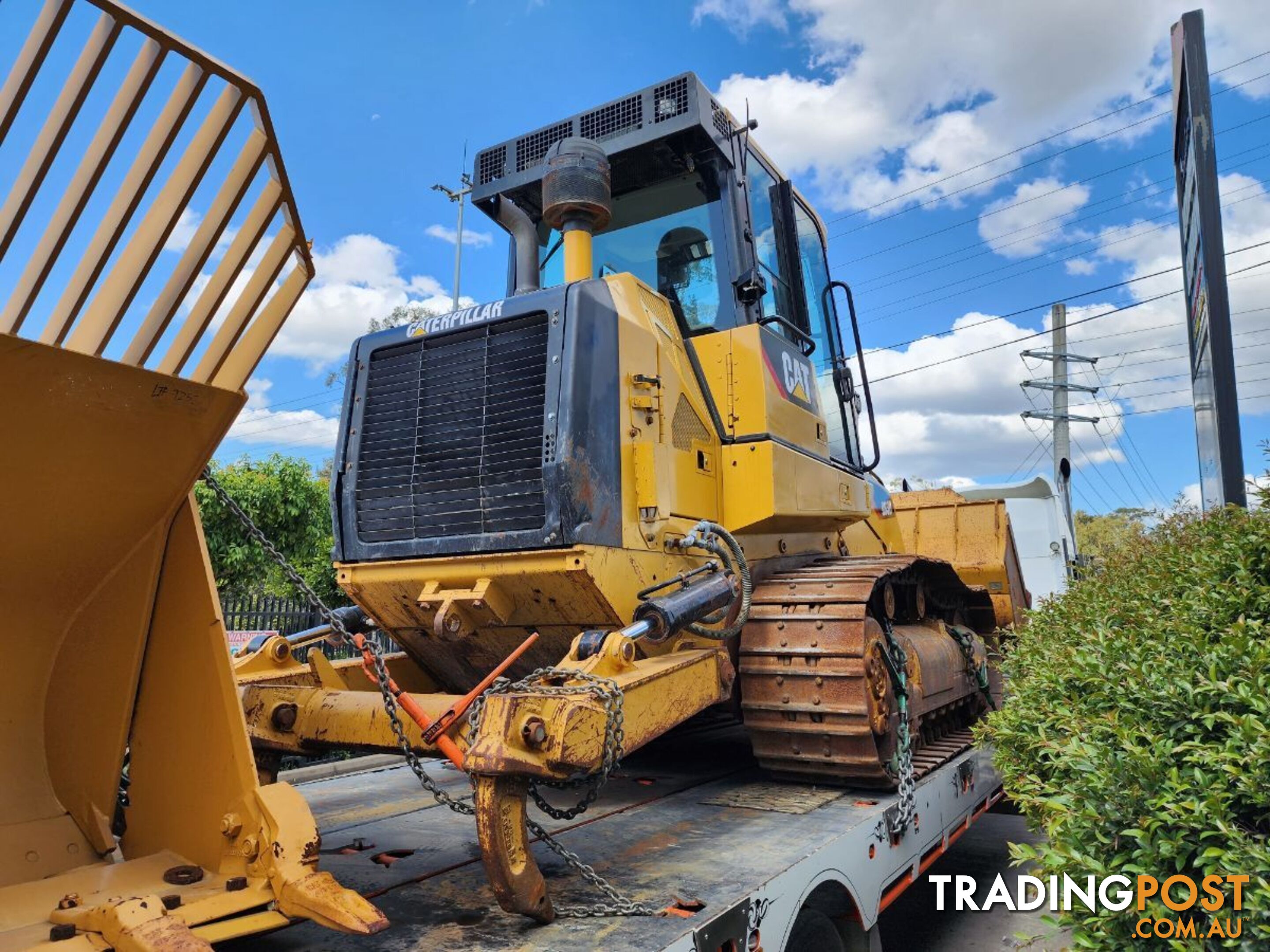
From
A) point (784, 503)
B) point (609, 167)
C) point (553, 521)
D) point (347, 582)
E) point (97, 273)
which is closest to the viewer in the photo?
point (97, 273)

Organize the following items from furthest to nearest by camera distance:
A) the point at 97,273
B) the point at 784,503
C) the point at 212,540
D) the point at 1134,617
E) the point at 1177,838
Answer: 1. the point at 212,540
2. the point at 784,503
3. the point at 1134,617
4. the point at 97,273
5. the point at 1177,838

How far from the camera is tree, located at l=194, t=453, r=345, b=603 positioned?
9828 millimetres

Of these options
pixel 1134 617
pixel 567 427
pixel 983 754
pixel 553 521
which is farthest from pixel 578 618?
pixel 983 754

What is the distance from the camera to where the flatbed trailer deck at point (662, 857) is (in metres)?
2.63

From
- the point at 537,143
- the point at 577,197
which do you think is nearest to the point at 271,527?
the point at 537,143

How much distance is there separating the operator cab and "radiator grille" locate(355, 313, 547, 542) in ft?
3.16

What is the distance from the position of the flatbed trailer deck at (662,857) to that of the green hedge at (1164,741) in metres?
0.77

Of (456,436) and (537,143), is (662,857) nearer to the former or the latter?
(456,436)

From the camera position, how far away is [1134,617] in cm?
329

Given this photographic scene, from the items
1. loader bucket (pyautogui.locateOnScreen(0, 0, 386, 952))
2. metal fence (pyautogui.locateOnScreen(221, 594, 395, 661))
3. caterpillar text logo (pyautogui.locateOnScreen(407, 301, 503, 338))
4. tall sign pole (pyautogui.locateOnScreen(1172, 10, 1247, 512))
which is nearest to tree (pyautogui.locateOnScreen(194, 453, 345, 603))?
metal fence (pyautogui.locateOnScreen(221, 594, 395, 661))

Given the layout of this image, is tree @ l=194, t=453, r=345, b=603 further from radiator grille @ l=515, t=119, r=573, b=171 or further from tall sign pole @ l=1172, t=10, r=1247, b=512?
tall sign pole @ l=1172, t=10, r=1247, b=512

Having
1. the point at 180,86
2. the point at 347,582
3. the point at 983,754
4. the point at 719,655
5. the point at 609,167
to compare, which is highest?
the point at 609,167

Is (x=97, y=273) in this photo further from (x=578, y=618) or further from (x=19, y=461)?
(x=578, y=618)

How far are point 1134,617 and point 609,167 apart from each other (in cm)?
339
